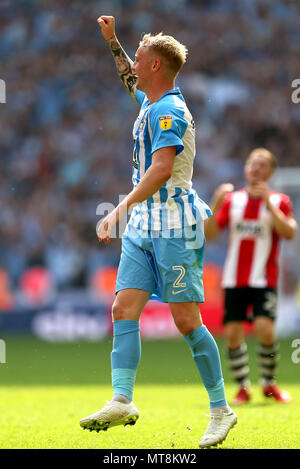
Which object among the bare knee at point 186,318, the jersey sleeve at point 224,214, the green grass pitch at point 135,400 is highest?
the jersey sleeve at point 224,214

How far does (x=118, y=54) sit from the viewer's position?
5152mm

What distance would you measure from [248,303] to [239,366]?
602 millimetres

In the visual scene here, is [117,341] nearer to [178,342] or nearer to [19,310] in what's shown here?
[178,342]

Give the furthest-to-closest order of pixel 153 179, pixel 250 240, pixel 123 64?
pixel 250 240, pixel 123 64, pixel 153 179

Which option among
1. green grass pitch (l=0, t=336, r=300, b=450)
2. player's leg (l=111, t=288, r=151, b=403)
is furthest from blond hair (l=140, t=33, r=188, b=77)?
green grass pitch (l=0, t=336, r=300, b=450)

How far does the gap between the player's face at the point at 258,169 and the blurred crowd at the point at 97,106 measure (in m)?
10.3

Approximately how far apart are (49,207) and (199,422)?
13.2 meters

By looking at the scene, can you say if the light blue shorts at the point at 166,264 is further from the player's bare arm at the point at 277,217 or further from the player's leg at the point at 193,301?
the player's bare arm at the point at 277,217

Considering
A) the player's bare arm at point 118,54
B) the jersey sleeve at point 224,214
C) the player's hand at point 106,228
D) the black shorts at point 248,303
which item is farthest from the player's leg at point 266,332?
the player's hand at point 106,228

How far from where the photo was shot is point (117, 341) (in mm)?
4426

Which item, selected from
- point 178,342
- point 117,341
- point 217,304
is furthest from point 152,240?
point 217,304

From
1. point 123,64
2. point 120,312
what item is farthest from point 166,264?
point 123,64

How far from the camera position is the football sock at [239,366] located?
7121 millimetres

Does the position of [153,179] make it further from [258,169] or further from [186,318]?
[258,169]
